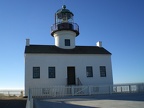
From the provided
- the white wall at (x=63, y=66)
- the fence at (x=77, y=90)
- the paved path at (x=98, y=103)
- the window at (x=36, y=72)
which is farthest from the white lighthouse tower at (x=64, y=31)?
the paved path at (x=98, y=103)

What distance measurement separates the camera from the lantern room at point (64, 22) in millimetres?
22312

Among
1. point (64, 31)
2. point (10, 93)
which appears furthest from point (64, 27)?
point (10, 93)

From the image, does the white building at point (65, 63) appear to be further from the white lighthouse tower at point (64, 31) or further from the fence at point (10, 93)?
the fence at point (10, 93)

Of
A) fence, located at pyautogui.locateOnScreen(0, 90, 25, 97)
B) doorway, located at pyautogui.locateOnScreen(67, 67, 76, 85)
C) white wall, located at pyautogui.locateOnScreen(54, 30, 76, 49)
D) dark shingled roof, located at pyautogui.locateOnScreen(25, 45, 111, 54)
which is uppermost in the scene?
white wall, located at pyautogui.locateOnScreen(54, 30, 76, 49)

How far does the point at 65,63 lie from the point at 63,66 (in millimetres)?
A: 378

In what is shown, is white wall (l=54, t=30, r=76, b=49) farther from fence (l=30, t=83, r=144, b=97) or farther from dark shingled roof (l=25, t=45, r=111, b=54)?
fence (l=30, t=83, r=144, b=97)

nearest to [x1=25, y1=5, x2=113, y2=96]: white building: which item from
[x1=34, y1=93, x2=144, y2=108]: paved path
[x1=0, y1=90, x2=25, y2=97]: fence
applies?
[x1=0, y1=90, x2=25, y2=97]: fence

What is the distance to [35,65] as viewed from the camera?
19.5 metres

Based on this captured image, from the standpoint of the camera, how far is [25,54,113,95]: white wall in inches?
758

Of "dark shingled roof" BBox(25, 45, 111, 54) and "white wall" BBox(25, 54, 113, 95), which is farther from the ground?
"dark shingled roof" BBox(25, 45, 111, 54)

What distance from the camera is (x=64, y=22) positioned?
889 inches

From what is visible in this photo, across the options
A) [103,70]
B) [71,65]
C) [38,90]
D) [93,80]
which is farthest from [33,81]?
[103,70]

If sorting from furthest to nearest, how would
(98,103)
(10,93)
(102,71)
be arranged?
(10,93) < (102,71) < (98,103)

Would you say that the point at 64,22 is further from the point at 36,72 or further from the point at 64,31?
the point at 36,72
